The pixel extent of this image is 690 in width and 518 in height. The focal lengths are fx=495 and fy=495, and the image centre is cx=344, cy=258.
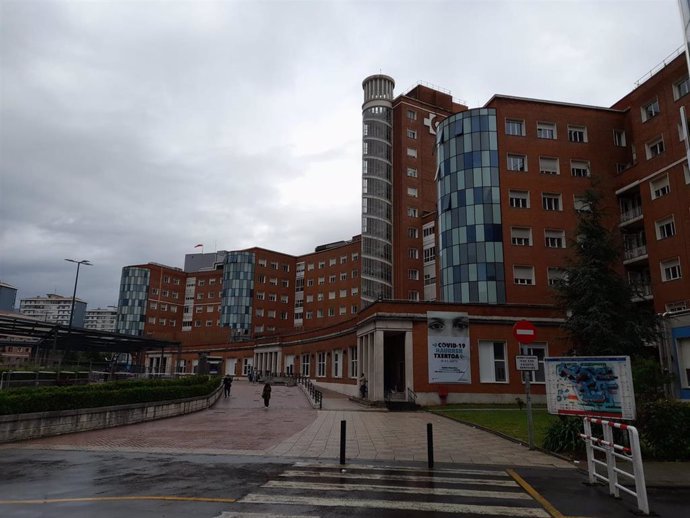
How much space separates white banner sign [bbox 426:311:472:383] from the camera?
29453mm

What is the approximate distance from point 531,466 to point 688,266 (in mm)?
29423

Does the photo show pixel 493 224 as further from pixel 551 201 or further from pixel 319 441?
pixel 319 441

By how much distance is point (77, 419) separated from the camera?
16641 millimetres

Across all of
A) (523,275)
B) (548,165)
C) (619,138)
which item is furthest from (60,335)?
(619,138)

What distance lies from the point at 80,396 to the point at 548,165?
38248 mm

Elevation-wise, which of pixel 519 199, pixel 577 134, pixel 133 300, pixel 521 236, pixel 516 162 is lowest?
pixel 521 236

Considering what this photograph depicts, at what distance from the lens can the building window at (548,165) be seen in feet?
136

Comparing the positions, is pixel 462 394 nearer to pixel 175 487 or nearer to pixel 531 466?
pixel 531 466

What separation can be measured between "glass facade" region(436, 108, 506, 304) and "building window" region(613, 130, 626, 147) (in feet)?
35.7

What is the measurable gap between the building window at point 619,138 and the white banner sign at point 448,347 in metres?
24.8

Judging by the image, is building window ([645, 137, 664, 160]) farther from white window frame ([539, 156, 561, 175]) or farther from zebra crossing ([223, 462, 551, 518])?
zebra crossing ([223, 462, 551, 518])

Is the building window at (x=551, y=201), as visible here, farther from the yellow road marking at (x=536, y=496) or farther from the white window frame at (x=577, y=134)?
the yellow road marking at (x=536, y=496)

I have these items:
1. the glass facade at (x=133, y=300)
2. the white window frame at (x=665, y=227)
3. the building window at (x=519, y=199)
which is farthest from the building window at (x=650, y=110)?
the glass facade at (x=133, y=300)

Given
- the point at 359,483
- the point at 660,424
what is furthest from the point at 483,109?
the point at 359,483
